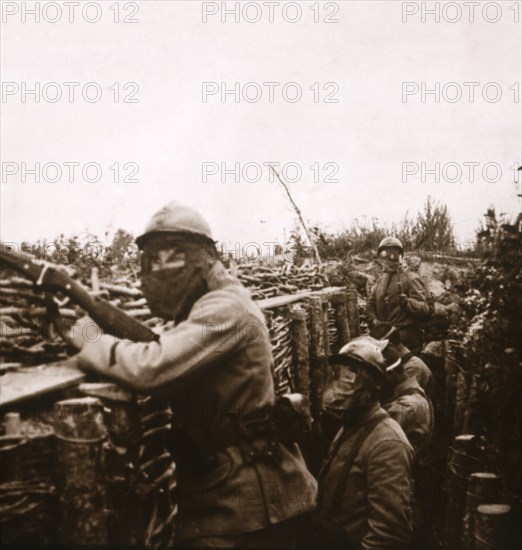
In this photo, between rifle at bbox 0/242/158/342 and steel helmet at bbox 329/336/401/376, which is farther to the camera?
steel helmet at bbox 329/336/401/376

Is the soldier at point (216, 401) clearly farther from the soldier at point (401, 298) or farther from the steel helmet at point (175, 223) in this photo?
the soldier at point (401, 298)

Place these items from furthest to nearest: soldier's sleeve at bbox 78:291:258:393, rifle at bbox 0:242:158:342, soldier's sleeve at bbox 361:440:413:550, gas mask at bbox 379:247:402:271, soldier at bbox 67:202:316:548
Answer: gas mask at bbox 379:247:402:271, soldier's sleeve at bbox 361:440:413:550, soldier at bbox 67:202:316:548, rifle at bbox 0:242:158:342, soldier's sleeve at bbox 78:291:258:393

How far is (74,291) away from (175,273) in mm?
526

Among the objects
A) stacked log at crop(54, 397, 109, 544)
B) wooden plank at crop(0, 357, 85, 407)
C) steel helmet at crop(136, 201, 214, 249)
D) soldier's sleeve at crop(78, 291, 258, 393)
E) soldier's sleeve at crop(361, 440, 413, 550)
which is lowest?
soldier's sleeve at crop(361, 440, 413, 550)

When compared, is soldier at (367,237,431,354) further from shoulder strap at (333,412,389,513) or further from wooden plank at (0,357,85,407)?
wooden plank at (0,357,85,407)

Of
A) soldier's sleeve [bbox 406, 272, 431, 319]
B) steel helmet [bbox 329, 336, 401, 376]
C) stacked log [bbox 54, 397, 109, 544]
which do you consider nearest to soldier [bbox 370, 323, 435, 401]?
steel helmet [bbox 329, 336, 401, 376]

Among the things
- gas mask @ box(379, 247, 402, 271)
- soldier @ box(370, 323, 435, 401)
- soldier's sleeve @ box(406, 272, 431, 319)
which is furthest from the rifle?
gas mask @ box(379, 247, 402, 271)

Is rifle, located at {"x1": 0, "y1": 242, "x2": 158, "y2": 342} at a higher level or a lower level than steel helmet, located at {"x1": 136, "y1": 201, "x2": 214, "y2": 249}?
lower

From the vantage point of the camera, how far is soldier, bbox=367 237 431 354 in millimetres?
10117

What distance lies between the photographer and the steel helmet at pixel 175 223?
3525 mm

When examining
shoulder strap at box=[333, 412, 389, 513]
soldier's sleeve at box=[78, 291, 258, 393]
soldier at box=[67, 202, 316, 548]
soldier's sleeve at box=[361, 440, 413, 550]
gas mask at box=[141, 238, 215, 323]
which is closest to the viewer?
soldier's sleeve at box=[78, 291, 258, 393]

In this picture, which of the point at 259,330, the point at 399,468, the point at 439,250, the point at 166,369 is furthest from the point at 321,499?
the point at 439,250

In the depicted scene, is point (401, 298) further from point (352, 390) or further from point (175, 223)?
point (175, 223)

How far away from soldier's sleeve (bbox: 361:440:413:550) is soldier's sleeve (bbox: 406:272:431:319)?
6098 mm
